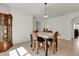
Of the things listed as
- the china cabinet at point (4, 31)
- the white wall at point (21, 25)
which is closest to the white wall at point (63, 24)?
the white wall at point (21, 25)

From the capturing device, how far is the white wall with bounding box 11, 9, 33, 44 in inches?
211

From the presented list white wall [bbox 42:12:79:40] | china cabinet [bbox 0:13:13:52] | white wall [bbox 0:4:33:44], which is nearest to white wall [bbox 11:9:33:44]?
white wall [bbox 0:4:33:44]

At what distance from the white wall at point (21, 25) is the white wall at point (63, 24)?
43.2 inches

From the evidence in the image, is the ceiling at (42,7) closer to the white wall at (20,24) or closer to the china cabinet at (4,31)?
the white wall at (20,24)

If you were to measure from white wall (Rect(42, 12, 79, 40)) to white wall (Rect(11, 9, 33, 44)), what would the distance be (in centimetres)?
110

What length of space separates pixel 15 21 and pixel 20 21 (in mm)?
479

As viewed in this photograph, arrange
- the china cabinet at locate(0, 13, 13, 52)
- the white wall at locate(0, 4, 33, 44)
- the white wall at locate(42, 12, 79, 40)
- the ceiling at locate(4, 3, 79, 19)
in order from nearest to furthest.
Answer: the china cabinet at locate(0, 13, 13, 52)
the ceiling at locate(4, 3, 79, 19)
the white wall at locate(0, 4, 33, 44)
the white wall at locate(42, 12, 79, 40)

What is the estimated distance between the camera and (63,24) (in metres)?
7.50

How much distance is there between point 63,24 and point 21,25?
3.15 m

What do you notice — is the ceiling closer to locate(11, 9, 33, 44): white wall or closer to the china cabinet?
locate(11, 9, 33, 44): white wall

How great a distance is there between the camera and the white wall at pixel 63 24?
705cm

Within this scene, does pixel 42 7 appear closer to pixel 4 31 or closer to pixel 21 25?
pixel 21 25

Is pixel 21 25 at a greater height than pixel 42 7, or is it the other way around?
pixel 42 7

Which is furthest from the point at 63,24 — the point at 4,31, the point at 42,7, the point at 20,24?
the point at 4,31
